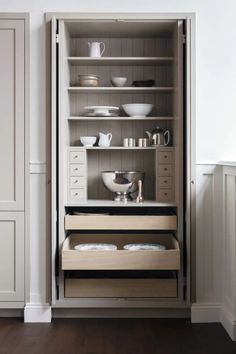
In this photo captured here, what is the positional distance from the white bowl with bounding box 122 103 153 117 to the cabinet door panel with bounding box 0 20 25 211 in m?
0.70

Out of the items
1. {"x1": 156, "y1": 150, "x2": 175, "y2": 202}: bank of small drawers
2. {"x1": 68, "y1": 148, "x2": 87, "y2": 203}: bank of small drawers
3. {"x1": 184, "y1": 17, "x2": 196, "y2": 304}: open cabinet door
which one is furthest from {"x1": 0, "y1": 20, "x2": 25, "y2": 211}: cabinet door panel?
{"x1": 184, "y1": 17, "x2": 196, "y2": 304}: open cabinet door

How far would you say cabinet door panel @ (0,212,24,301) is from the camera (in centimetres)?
355

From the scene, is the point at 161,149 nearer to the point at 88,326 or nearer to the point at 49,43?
the point at 49,43

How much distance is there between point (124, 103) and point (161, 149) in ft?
1.70

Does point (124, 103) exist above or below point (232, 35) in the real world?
below

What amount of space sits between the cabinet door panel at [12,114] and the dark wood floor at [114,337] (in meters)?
0.80

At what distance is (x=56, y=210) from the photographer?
3486 millimetres

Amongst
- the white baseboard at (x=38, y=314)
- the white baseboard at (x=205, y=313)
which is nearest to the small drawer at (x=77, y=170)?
the white baseboard at (x=38, y=314)

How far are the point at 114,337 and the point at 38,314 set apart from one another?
1.95ft

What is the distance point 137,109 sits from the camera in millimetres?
3668

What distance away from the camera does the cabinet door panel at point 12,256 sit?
3.55 metres

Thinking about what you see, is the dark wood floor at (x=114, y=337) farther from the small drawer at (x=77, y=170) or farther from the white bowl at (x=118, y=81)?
the white bowl at (x=118, y=81)

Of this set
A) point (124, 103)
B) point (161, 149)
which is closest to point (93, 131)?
point (124, 103)

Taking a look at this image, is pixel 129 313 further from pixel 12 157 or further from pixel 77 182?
pixel 12 157
